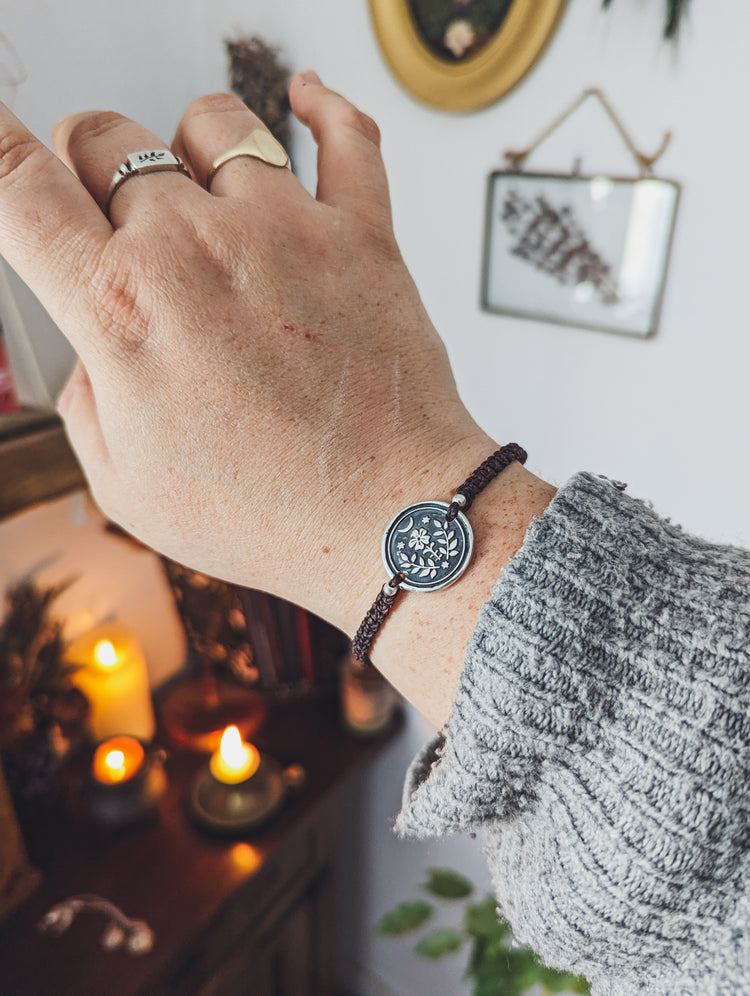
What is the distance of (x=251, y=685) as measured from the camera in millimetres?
1080

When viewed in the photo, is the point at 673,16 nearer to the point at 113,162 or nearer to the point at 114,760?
the point at 113,162

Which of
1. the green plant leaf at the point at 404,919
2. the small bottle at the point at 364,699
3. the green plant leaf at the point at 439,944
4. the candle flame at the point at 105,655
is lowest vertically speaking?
the green plant leaf at the point at 404,919

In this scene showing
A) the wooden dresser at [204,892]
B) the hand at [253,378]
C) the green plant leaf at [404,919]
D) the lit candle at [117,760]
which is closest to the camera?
the hand at [253,378]

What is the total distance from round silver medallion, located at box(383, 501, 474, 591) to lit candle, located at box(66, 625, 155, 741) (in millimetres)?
680

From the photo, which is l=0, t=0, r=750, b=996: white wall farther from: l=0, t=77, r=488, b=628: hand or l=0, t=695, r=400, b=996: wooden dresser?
l=0, t=695, r=400, b=996: wooden dresser

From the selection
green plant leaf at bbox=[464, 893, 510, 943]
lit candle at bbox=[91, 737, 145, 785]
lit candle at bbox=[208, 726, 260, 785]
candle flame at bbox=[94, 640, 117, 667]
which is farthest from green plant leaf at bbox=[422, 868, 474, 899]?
candle flame at bbox=[94, 640, 117, 667]

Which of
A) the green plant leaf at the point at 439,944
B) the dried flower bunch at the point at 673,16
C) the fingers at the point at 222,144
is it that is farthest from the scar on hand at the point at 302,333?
the green plant leaf at the point at 439,944

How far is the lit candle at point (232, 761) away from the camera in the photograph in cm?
93

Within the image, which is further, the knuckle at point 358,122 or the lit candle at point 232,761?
the lit candle at point 232,761

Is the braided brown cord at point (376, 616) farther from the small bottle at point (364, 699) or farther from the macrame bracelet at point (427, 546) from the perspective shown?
the small bottle at point (364, 699)

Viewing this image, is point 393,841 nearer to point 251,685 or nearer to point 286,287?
point 251,685

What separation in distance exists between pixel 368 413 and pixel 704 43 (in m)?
0.40

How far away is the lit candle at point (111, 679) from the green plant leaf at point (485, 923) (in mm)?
563

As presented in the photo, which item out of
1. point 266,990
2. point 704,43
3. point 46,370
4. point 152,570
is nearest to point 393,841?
point 266,990
